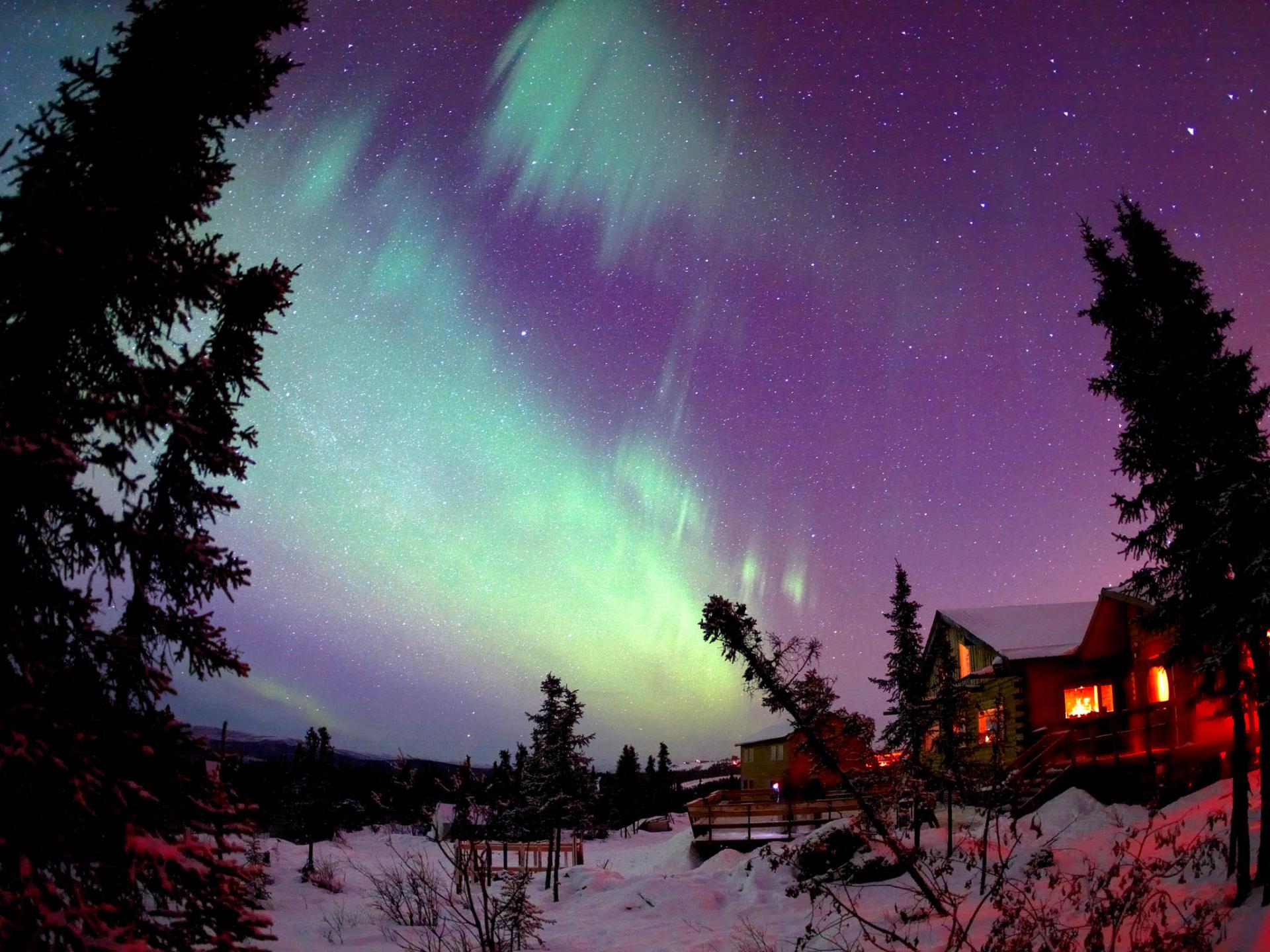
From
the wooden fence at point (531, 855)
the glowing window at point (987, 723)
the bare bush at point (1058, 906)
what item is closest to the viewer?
the bare bush at point (1058, 906)

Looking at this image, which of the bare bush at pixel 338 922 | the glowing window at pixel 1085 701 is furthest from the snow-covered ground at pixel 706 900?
the glowing window at pixel 1085 701

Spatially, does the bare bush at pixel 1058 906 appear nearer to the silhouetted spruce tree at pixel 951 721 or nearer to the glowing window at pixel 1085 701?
the silhouetted spruce tree at pixel 951 721

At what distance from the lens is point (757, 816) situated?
3306 centimetres

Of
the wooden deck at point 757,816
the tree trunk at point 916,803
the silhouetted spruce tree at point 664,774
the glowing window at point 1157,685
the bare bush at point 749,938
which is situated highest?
the glowing window at point 1157,685

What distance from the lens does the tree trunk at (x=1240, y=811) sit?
11000 mm

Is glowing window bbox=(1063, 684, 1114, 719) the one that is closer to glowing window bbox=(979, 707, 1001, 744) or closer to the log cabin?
the log cabin

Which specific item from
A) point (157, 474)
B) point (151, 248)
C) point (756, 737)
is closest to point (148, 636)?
point (157, 474)

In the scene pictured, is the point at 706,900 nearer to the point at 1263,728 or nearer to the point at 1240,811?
the point at 1240,811

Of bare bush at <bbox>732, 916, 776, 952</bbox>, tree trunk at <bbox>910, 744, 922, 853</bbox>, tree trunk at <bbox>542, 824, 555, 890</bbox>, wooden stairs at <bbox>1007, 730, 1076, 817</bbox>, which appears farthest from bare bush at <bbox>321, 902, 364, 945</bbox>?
wooden stairs at <bbox>1007, 730, 1076, 817</bbox>

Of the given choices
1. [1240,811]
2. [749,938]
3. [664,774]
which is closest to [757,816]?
[749,938]

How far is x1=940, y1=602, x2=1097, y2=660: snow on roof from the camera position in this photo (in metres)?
27.9

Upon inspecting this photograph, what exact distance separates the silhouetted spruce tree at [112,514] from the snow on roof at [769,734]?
5543 cm

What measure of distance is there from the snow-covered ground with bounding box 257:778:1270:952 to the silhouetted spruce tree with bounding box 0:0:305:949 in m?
7.67

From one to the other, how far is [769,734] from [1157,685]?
126 ft
